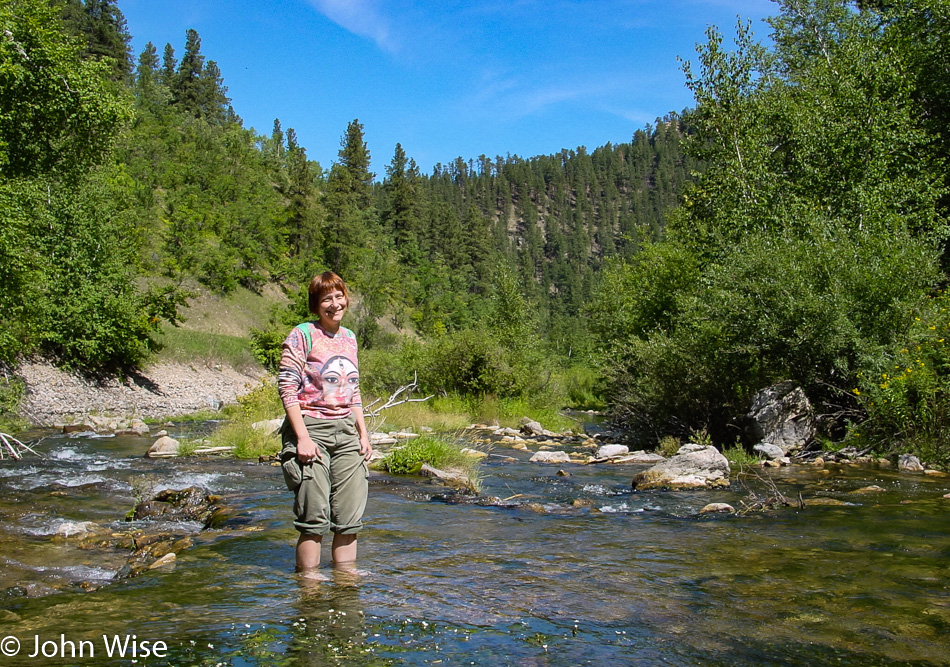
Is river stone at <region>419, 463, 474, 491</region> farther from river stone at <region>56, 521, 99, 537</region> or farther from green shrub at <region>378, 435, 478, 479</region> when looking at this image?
river stone at <region>56, 521, 99, 537</region>

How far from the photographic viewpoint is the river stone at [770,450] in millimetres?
13373

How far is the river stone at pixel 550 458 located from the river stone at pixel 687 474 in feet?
10.7

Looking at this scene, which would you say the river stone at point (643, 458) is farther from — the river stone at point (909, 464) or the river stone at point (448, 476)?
the river stone at point (448, 476)

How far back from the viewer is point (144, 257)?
42438 millimetres

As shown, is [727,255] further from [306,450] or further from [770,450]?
[306,450]

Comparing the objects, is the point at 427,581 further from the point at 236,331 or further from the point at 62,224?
the point at 236,331

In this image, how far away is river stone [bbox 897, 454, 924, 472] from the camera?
38.0ft

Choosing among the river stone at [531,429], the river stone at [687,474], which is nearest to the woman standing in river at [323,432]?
the river stone at [687,474]

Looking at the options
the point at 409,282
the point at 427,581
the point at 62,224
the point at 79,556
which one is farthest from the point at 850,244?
the point at 409,282

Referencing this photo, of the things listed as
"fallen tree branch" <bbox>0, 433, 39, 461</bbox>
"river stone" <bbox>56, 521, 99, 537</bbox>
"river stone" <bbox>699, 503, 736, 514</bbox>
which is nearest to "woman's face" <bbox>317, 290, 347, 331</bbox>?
"river stone" <bbox>56, 521, 99, 537</bbox>

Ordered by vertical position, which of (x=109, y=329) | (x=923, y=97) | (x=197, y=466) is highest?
(x=923, y=97)

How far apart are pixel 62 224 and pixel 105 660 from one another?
26.3m

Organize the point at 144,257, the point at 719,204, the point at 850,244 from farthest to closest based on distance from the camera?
the point at 144,257
the point at 719,204
the point at 850,244

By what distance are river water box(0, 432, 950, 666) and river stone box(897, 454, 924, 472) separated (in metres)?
2.94
